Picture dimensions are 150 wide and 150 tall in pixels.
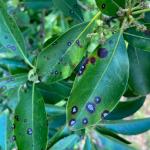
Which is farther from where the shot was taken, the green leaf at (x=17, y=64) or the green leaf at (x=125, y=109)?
the green leaf at (x=125, y=109)

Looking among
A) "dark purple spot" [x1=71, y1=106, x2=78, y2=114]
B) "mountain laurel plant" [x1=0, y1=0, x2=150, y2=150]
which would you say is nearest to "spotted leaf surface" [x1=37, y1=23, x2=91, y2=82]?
"mountain laurel plant" [x1=0, y1=0, x2=150, y2=150]

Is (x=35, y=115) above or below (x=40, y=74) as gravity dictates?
below

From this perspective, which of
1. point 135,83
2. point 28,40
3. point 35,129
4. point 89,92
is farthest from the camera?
point 28,40

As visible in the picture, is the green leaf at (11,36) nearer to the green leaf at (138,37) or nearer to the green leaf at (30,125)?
the green leaf at (30,125)

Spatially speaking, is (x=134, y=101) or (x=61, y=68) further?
(x=134, y=101)

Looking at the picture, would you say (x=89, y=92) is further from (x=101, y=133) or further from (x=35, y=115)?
(x=101, y=133)

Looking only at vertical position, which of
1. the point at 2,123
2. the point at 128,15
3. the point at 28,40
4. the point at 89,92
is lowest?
the point at 28,40

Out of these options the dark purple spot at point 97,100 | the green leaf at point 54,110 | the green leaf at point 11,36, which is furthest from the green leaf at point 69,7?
the dark purple spot at point 97,100

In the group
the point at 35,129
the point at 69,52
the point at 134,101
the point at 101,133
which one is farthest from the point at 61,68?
the point at 134,101
